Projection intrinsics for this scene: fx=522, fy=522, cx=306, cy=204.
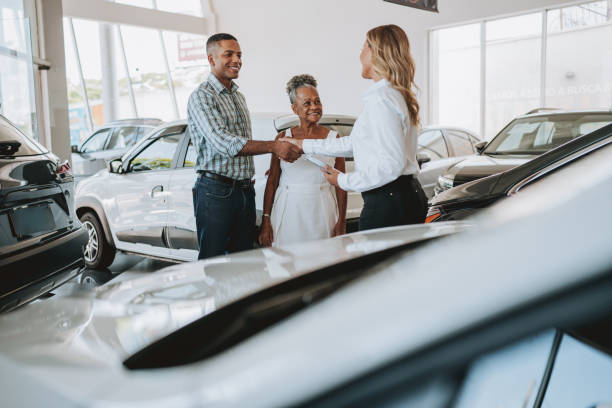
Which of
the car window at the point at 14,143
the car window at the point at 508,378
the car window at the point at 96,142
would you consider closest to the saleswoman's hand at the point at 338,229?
the car window at the point at 14,143

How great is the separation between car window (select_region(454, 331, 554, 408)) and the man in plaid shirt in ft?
7.48

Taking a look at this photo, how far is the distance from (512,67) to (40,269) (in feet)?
36.9

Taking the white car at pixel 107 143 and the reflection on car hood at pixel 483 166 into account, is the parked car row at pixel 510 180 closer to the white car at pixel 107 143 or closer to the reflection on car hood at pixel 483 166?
the reflection on car hood at pixel 483 166

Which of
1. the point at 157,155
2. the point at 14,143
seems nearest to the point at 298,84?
the point at 14,143

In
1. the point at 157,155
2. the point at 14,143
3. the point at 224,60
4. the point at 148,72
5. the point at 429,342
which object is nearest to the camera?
the point at 429,342

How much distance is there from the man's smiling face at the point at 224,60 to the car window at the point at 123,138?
730cm

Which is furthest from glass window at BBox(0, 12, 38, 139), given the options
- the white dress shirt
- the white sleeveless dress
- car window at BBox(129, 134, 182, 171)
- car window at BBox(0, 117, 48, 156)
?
the white dress shirt

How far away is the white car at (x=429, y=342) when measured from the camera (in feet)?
1.76

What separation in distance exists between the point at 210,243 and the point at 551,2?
10.6 metres

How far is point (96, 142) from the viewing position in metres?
10.6

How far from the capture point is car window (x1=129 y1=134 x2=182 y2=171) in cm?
440

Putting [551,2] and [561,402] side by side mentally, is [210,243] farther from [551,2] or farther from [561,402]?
[551,2]

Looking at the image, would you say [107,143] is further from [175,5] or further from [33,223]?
[33,223]

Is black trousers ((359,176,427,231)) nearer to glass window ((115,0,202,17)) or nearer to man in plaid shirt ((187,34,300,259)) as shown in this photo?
man in plaid shirt ((187,34,300,259))
